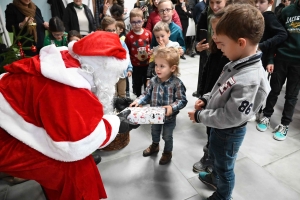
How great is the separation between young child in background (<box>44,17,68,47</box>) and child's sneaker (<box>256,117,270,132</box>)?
8.43 feet

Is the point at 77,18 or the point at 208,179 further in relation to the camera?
the point at 77,18

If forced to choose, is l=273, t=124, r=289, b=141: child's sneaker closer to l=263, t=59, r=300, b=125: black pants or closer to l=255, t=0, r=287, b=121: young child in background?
l=263, t=59, r=300, b=125: black pants

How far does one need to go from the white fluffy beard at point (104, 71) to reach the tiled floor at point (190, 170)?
90 centimetres

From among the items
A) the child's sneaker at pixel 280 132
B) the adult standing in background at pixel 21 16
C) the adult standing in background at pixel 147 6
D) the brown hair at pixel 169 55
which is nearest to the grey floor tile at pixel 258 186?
the child's sneaker at pixel 280 132

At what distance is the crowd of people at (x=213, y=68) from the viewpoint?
41.8 inches

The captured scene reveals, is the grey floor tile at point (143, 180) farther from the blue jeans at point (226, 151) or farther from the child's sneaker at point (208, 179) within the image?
the blue jeans at point (226, 151)

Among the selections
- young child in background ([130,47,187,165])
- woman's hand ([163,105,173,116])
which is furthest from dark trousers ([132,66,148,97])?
woman's hand ([163,105,173,116])

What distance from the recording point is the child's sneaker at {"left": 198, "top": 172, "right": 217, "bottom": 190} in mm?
1687

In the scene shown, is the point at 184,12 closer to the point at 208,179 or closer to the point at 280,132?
the point at 280,132

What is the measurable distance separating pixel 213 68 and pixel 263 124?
134 cm

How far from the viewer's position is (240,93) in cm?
107

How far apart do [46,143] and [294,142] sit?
7.97 feet

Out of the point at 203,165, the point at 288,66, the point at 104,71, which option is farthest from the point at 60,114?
the point at 288,66

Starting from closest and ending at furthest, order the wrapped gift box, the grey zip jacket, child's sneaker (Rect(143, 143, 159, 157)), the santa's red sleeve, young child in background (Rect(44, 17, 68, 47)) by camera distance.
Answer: the santa's red sleeve, the grey zip jacket, the wrapped gift box, child's sneaker (Rect(143, 143, 159, 157)), young child in background (Rect(44, 17, 68, 47))
